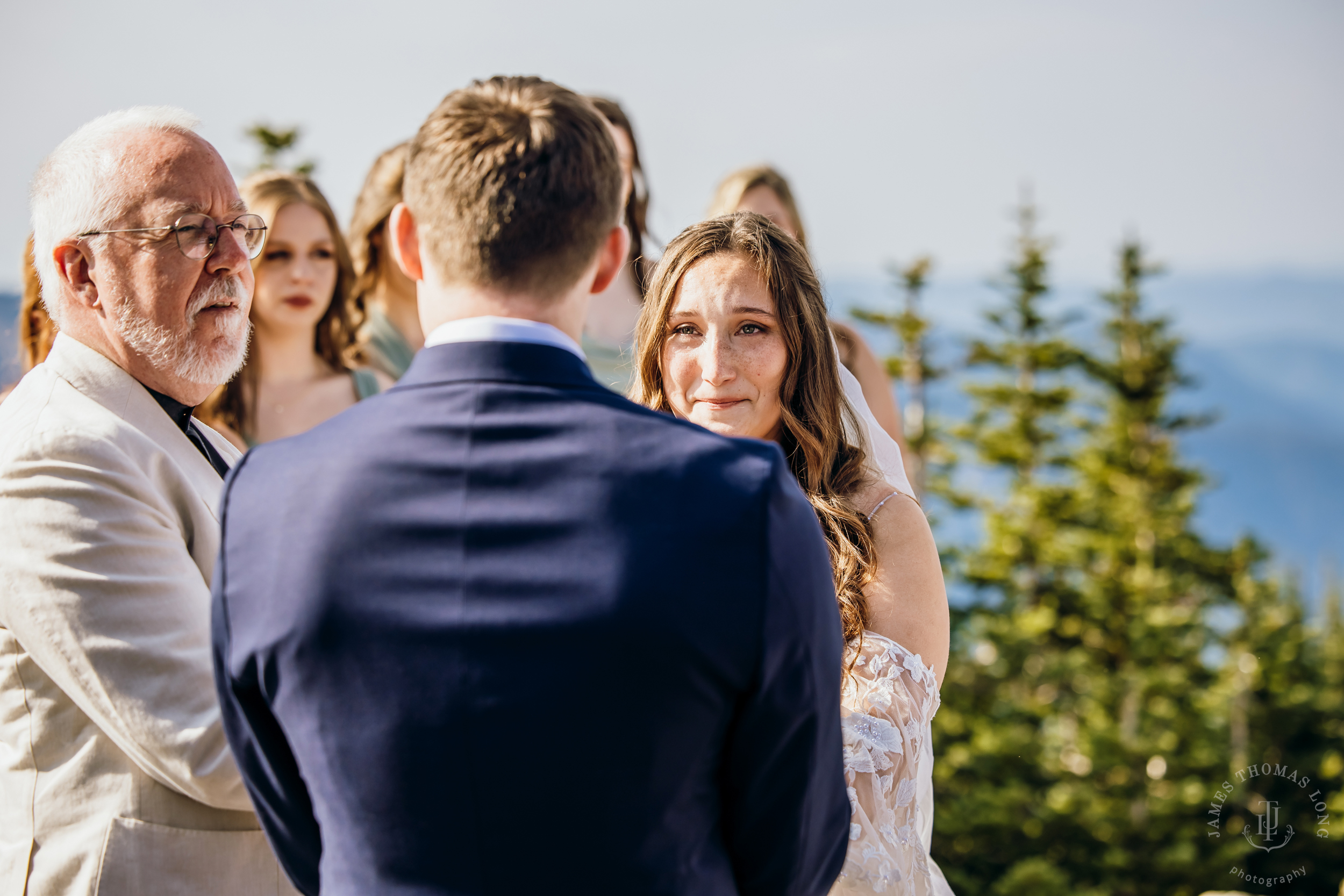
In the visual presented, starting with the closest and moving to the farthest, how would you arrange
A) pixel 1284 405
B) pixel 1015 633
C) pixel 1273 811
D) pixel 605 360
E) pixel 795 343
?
pixel 795 343 < pixel 605 360 < pixel 1273 811 < pixel 1015 633 < pixel 1284 405

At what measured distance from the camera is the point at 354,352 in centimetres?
462

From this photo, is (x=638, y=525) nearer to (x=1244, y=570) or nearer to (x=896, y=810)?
(x=896, y=810)

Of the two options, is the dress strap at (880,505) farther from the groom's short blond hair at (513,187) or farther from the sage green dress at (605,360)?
the sage green dress at (605,360)

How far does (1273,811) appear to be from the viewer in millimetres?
21891

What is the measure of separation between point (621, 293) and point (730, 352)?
2468 mm

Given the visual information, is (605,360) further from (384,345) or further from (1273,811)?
(1273,811)

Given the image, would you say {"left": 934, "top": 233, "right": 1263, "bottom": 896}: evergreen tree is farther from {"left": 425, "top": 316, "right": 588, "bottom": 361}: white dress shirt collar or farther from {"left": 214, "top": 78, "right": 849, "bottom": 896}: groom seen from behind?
{"left": 425, "top": 316, "right": 588, "bottom": 361}: white dress shirt collar

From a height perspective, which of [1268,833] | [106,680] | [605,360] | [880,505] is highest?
[605,360]

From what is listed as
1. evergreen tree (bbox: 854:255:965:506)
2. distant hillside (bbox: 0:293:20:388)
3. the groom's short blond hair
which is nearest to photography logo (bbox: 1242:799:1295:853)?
evergreen tree (bbox: 854:255:965:506)

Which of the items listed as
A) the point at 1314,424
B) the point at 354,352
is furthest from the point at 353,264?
the point at 1314,424

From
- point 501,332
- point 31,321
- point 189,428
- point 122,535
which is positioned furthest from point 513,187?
point 31,321

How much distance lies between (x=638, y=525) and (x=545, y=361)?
0.24 meters

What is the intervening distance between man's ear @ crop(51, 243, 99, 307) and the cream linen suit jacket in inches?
8.1

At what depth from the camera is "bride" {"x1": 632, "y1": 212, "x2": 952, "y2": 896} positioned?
7.66ft
